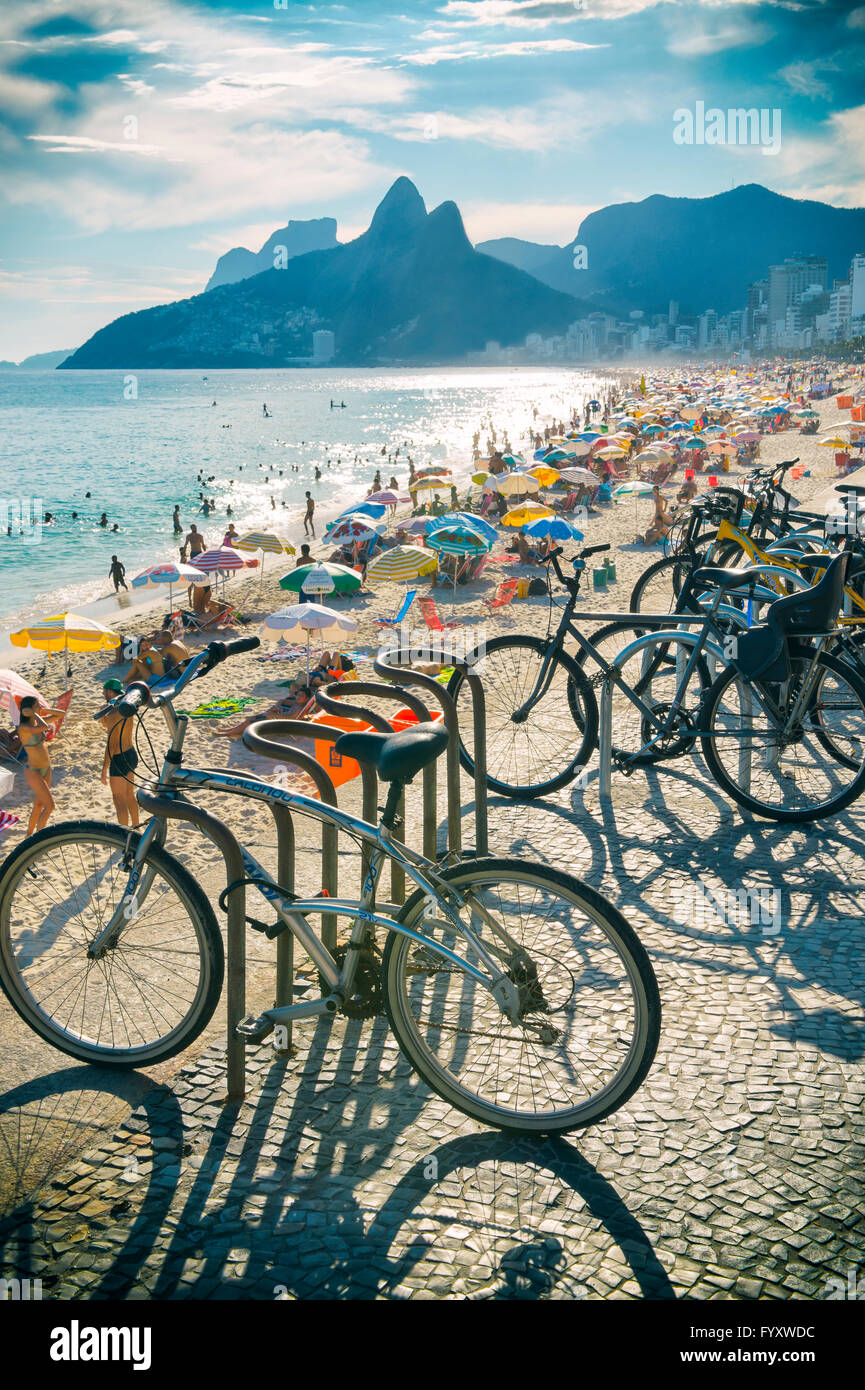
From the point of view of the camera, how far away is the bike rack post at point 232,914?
3.31 metres

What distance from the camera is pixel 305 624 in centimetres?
1226

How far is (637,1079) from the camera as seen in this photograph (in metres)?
3.08

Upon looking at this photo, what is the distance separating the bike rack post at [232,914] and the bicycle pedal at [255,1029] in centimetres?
3

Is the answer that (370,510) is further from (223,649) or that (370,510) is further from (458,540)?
(223,649)

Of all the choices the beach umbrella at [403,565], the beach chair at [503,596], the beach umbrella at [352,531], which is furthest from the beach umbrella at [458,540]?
the beach umbrella at [352,531]

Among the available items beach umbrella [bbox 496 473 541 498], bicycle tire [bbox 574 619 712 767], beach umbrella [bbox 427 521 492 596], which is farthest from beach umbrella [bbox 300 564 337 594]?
beach umbrella [bbox 496 473 541 498]

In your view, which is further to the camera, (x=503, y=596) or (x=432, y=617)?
(x=503, y=596)

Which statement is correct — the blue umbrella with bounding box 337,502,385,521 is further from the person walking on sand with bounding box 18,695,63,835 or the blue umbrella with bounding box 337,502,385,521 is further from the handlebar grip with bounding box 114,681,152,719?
the handlebar grip with bounding box 114,681,152,719

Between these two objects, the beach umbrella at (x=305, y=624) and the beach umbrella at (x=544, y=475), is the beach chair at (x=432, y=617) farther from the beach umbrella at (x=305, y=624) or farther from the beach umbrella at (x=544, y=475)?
the beach umbrella at (x=544, y=475)

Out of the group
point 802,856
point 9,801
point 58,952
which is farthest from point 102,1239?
point 9,801

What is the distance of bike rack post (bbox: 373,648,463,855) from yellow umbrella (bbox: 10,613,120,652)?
9.19 meters

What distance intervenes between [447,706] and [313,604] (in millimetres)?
8638

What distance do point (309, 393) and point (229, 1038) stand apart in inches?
7532

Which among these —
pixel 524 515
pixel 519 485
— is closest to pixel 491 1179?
pixel 524 515
